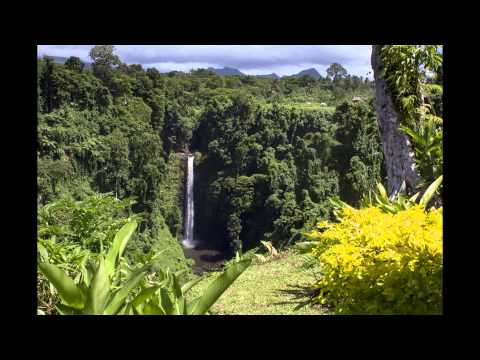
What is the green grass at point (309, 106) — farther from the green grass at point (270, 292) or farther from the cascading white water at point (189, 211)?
the green grass at point (270, 292)

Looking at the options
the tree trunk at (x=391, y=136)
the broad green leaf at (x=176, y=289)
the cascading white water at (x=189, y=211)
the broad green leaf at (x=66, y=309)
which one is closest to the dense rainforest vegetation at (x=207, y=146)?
the cascading white water at (x=189, y=211)

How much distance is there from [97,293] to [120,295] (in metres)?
0.09

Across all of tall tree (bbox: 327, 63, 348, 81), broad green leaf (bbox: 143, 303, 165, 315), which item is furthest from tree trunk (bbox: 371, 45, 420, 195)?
tall tree (bbox: 327, 63, 348, 81)

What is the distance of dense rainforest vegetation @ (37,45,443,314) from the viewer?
20.8 metres

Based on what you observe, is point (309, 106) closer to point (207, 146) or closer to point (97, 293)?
point (207, 146)

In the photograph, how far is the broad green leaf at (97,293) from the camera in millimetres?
1817

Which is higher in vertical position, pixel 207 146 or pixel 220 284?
pixel 207 146

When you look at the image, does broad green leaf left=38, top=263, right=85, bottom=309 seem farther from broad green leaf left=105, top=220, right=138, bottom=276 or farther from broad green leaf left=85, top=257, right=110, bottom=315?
Answer: broad green leaf left=105, top=220, right=138, bottom=276

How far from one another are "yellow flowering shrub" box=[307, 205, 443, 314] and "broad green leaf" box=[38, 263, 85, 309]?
0.86 metres

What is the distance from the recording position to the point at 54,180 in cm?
2059

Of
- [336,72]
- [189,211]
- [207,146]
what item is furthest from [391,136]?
[336,72]

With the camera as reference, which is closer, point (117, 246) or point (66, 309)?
point (66, 309)

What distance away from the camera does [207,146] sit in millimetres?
31203
